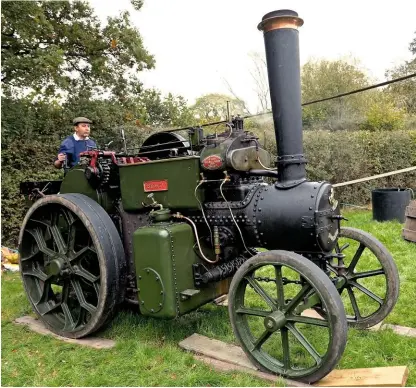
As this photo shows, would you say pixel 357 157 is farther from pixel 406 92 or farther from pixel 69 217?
pixel 406 92

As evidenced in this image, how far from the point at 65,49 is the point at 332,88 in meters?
17.1

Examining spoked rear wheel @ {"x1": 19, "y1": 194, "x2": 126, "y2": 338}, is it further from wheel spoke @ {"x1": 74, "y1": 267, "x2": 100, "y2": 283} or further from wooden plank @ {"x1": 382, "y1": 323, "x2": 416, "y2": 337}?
wooden plank @ {"x1": 382, "y1": 323, "x2": 416, "y2": 337}

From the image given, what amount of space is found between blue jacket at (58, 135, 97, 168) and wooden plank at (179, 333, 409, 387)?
2.44 meters

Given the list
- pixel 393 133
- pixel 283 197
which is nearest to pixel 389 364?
pixel 283 197

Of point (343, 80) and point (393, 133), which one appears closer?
point (393, 133)

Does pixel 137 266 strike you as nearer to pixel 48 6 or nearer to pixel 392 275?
pixel 392 275

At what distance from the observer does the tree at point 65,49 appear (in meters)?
6.59

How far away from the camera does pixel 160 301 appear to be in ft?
9.85

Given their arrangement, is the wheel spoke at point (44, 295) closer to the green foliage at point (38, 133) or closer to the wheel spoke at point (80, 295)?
the wheel spoke at point (80, 295)

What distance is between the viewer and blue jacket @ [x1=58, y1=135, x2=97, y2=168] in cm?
455

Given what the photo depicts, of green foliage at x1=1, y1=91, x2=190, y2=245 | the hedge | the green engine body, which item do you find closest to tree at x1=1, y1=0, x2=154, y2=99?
green foliage at x1=1, y1=91, x2=190, y2=245

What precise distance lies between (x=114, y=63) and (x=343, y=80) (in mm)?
16515

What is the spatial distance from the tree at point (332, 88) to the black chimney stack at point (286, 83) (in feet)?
54.6

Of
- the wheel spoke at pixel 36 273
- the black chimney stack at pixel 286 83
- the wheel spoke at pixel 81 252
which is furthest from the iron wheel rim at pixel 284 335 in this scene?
the wheel spoke at pixel 36 273
